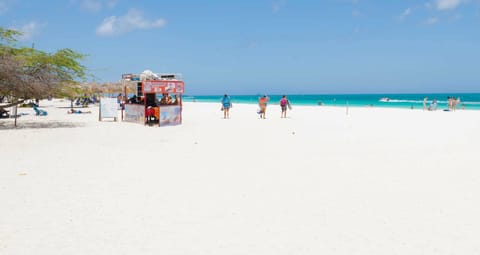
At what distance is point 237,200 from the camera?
508cm

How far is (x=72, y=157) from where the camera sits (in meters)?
7.98

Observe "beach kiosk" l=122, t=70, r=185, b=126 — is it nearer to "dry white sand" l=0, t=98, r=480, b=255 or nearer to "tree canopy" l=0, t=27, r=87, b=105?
"tree canopy" l=0, t=27, r=87, b=105

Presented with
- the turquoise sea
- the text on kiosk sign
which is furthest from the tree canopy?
the turquoise sea

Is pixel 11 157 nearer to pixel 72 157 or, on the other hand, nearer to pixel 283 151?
pixel 72 157

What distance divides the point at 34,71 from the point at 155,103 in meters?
4.66

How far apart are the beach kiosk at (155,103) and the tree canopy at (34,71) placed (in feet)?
7.63

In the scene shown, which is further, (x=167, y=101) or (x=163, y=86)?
(x=167, y=101)

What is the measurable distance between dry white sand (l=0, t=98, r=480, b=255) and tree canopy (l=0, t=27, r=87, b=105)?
3896 mm

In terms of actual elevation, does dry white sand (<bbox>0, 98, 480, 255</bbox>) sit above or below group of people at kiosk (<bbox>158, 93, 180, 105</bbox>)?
below

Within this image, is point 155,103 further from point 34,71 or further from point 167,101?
point 34,71

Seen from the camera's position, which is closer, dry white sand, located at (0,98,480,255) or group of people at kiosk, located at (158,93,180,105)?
dry white sand, located at (0,98,480,255)

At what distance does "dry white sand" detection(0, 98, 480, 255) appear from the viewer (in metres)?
3.68

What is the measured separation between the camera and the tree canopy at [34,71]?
40.8 feet

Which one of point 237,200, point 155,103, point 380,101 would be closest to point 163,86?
point 155,103
